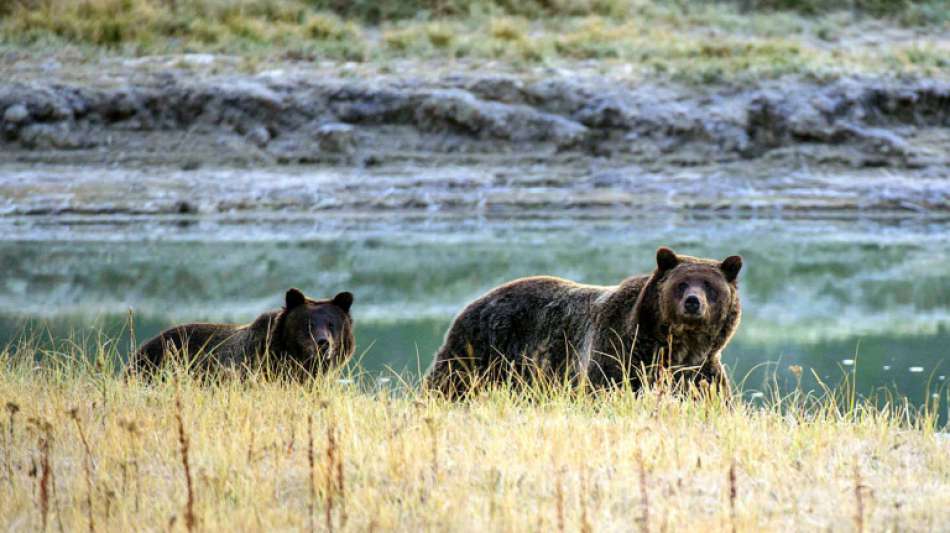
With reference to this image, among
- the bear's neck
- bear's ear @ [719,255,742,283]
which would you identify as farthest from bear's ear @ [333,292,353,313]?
bear's ear @ [719,255,742,283]

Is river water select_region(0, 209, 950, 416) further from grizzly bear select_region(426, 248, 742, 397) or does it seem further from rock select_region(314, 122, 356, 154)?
grizzly bear select_region(426, 248, 742, 397)

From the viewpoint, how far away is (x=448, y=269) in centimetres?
1655

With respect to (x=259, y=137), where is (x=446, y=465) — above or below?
below

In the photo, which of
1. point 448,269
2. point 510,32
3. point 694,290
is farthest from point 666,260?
point 510,32

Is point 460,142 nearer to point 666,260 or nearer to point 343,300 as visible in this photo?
point 343,300

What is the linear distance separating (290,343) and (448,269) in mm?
8141

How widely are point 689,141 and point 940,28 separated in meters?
8.67

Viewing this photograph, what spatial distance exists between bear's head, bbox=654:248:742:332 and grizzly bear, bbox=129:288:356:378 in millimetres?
1936

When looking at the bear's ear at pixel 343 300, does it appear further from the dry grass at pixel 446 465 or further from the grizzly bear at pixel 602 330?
the dry grass at pixel 446 465

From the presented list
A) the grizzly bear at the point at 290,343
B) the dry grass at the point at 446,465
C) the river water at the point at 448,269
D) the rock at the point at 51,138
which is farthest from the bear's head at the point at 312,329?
the rock at the point at 51,138

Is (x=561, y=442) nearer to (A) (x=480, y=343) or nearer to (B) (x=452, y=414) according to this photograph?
(B) (x=452, y=414)

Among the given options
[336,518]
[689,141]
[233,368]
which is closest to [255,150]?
[689,141]

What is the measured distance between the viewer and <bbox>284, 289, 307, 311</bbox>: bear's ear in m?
8.38

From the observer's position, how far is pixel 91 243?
17.7m
